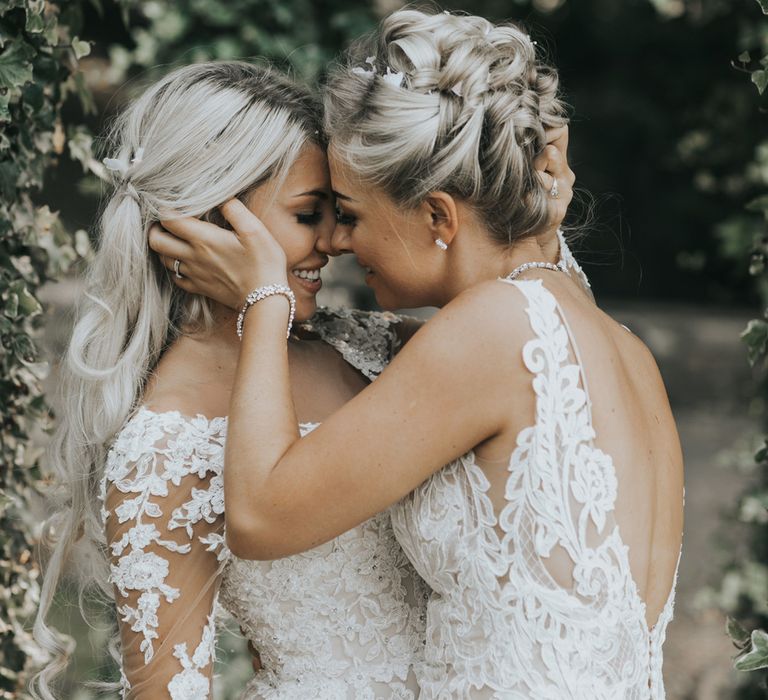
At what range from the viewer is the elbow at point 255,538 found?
6.48 feet

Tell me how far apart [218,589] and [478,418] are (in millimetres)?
806

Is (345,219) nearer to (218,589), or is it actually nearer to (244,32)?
(218,589)

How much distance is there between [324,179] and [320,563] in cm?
89

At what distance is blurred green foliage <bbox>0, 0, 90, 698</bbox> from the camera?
251cm

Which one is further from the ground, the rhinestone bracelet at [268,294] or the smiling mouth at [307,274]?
the rhinestone bracelet at [268,294]

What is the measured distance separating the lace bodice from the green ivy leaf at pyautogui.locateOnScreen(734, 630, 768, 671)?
21cm

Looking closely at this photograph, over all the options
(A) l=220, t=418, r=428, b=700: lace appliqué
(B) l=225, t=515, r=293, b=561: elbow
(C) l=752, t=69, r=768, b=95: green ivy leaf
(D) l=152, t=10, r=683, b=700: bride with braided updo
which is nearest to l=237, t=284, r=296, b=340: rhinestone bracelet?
(D) l=152, t=10, r=683, b=700: bride with braided updo

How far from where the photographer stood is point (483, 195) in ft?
7.02

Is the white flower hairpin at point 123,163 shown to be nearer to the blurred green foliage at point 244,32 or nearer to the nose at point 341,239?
the nose at point 341,239

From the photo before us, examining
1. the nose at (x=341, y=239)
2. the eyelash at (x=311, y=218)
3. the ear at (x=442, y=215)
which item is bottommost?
the eyelash at (x=311, y=218)

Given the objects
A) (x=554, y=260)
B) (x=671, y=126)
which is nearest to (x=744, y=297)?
(x=671, y=126)

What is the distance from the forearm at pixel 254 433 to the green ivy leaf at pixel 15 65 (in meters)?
0.81

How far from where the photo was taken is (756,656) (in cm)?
210

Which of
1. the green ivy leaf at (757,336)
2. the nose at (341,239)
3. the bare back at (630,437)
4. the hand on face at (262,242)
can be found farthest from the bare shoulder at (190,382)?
the green ivy leaf at (757,336)
